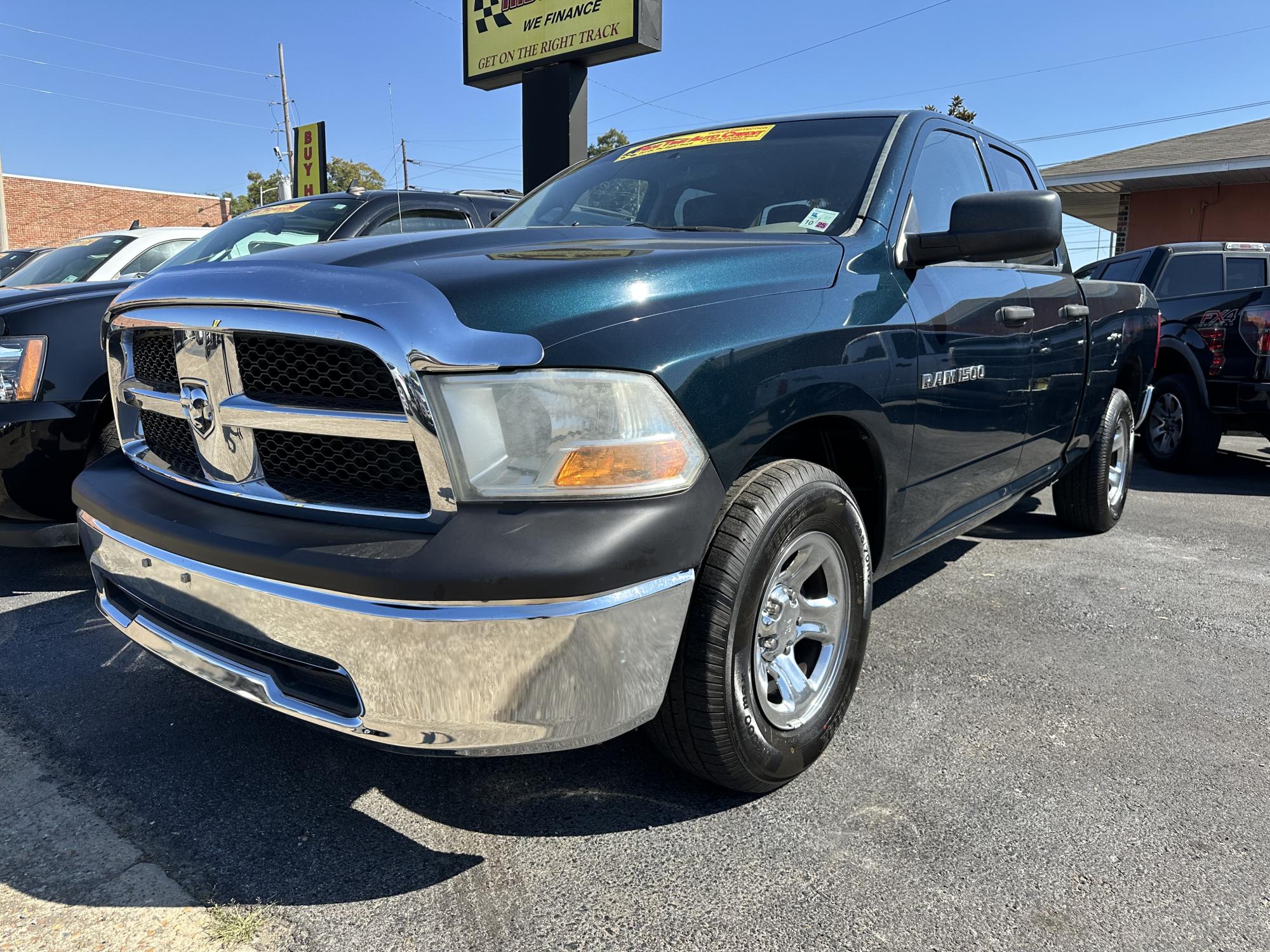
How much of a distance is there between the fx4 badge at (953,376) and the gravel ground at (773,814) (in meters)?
0.95

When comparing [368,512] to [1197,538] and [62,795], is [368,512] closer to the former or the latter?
[62,795]

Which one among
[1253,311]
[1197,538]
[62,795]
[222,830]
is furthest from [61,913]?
[1253,311]

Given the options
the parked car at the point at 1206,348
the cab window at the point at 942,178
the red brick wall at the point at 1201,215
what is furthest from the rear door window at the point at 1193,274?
the red brick wall at the point at 1201,215

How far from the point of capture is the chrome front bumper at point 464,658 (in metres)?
1.61

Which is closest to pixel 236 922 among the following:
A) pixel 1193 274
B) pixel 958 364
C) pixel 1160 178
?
pixel 958 364

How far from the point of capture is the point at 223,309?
6.26 ft

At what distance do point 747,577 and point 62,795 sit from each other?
1738mm

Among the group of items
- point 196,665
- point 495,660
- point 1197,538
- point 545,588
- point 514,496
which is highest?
point 514,496

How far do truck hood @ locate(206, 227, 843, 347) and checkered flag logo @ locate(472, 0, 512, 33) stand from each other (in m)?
10.5

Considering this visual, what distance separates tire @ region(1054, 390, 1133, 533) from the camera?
4.57 m

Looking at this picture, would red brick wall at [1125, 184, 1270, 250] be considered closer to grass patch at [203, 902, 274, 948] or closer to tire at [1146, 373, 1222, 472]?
tire at [1146, 373, 1222, 472]

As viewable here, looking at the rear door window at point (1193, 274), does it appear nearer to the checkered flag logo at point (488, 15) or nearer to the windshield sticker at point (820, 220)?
the windshield sticker at point (820, 220)

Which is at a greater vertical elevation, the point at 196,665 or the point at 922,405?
the point at 922,405

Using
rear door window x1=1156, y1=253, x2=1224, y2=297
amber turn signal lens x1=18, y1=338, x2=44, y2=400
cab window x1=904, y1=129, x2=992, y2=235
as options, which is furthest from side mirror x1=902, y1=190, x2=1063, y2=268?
rear door window x1=1156, y1=253, x2=1224, y2=297
